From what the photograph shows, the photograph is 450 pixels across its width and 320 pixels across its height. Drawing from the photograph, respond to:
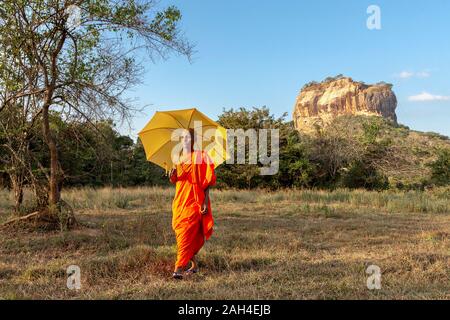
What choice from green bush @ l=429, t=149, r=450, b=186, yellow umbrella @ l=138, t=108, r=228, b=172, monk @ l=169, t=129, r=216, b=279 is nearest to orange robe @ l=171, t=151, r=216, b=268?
monk @ l=169, t=129, r=216, b=279

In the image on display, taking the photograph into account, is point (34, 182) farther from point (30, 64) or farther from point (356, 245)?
point (356, 245)

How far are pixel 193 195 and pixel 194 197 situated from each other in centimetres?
3

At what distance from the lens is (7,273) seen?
5.31m

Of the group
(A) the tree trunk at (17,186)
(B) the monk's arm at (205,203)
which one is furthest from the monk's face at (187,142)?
(A) the tree trunk at (17,186)

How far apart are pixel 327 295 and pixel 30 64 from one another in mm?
6699

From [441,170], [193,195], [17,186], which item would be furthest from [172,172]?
[441,170]

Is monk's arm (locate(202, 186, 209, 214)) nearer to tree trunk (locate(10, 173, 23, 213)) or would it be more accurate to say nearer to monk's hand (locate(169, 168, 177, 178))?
monk's hand (locate(169, 168, 177, 178))

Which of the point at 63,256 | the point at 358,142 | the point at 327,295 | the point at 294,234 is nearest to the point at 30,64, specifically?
the point at 63,256

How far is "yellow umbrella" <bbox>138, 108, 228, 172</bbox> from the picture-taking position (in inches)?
224

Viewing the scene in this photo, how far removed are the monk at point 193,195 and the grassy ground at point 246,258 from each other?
1.64ft

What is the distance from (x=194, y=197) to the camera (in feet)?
17.9

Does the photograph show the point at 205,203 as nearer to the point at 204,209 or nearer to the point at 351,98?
the point at 204,209

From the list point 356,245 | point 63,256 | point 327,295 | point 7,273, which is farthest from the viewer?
point 356,245

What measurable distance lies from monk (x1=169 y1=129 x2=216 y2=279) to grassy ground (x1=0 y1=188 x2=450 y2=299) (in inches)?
19.6
